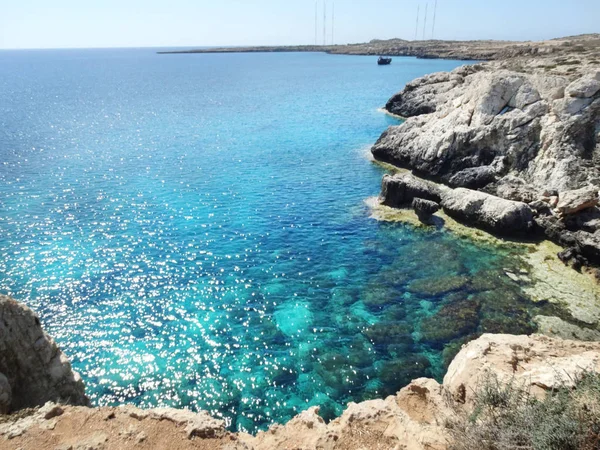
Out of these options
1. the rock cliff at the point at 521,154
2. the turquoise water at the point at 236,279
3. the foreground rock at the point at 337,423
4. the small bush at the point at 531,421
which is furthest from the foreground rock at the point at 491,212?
the small bush at the point at 531,421

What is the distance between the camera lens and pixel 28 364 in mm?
14320

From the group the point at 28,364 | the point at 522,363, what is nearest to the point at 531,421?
the point at 522,363

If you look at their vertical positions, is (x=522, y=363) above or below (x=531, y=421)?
below

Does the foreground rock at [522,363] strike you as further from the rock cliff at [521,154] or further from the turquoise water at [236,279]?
the rock cliff at [521,154]

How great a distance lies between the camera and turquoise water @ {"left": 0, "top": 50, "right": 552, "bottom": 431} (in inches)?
787

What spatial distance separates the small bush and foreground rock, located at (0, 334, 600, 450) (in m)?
0.91

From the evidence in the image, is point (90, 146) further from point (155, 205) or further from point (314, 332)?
point (314, 332)

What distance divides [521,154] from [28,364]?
1628 inches

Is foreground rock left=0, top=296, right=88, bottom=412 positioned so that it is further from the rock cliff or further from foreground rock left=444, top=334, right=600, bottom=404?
the rock cliff

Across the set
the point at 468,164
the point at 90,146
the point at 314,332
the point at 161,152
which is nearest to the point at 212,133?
the point at 161,152

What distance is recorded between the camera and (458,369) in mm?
15977

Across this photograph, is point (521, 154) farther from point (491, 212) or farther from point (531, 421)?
point (531, 421)

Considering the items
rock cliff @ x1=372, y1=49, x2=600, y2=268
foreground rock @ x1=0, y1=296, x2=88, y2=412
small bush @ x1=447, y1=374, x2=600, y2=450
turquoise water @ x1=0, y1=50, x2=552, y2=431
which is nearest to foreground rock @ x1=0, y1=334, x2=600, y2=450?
small bush @ x1=447, y1=374, x2=600, y2=450

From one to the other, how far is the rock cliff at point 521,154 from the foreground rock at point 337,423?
17.8 meters
